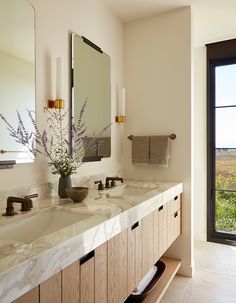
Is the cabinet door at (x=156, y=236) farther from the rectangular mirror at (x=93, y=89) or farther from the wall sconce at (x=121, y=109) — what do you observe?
the wall sconce at (x=121, y=109)

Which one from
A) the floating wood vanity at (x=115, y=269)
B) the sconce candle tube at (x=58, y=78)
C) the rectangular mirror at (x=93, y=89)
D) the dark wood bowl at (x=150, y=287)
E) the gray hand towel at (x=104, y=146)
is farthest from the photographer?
the gray hand towel at (x=104, y=146)

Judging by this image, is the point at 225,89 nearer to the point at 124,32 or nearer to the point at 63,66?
the point at 124,32

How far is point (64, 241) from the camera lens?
2.89 ft

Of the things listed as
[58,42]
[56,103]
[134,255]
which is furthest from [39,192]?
[58,42]

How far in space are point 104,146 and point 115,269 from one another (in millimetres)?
1208

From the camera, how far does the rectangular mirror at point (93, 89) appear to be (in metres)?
1.89

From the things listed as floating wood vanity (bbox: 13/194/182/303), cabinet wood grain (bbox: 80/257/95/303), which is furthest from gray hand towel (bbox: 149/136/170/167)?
cabinet wood grain (bbox: 80/257/95/303)

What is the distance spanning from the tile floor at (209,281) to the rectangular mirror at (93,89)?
131 cm

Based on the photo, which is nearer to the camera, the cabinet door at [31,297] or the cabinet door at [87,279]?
the cabinet door at [31,297]

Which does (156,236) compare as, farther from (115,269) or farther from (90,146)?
(90,146)

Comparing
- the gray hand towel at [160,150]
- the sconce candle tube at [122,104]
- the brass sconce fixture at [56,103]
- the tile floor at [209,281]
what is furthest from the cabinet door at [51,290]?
the sconce candle tube at [122,104]

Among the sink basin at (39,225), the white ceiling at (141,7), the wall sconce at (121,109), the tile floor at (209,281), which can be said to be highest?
the white ceiling at (141,7)

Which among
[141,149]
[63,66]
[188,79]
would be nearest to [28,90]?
[63,66]

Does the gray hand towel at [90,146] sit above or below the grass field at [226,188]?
above
